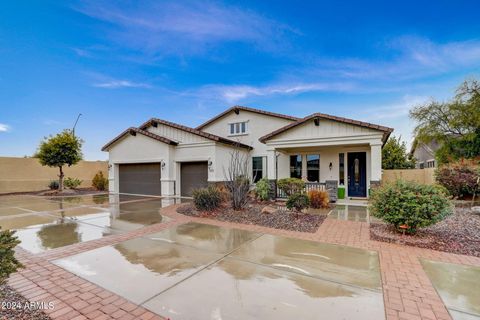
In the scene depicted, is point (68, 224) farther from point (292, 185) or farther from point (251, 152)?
point (251, 152)

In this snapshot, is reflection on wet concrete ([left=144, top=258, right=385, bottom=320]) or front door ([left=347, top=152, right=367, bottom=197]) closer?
reflection on wet concrete ([left=144, top=258, right=385, bottom=320])

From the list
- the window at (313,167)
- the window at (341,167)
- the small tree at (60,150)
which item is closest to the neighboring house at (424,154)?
the window at (341,167)

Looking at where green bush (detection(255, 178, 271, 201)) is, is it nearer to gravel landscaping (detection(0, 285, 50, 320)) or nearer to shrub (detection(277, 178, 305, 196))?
shrub (detection(277, 178, 305, 196))

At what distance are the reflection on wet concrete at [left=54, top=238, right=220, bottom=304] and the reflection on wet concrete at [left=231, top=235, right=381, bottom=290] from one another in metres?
1.07

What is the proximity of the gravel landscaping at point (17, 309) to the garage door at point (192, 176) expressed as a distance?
452 inches

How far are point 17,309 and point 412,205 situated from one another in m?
7.78

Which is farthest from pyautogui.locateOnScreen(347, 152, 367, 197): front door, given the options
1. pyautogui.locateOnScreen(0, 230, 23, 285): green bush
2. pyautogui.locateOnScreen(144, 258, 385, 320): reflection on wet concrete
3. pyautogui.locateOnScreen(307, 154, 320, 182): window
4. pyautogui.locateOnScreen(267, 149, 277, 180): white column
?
pyautogui.locateOnScreen(0, 230, 23, 285): green bush

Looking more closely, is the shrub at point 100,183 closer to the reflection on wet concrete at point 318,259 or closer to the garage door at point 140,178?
the garage door at point 140,178

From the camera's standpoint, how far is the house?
1155 centimetres

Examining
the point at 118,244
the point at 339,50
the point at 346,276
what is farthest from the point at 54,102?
the point at 346,276

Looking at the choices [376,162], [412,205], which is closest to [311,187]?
[376,162]

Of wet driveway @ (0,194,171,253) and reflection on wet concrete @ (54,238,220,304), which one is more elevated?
reflection on wet concrete @ (54,238,220,304)

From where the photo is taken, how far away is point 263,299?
3098 mm

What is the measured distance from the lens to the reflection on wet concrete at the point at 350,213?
8259 millimetres
